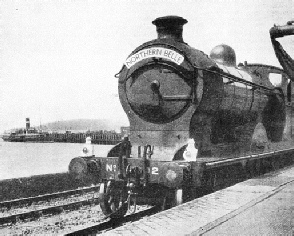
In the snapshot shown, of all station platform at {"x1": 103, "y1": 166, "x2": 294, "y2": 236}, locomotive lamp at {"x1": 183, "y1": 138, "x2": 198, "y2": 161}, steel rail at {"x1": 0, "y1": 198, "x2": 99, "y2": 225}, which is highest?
locomotive lamp at {"x1": 183, "y1": 138, "x2": 198, "y2": 161}

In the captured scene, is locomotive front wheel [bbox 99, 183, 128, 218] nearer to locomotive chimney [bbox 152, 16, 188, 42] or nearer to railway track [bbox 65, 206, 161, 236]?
railway track [bbox 65, 206, 161, 236]

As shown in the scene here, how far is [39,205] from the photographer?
8.46 meters

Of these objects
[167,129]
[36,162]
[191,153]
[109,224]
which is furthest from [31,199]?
[36,162]

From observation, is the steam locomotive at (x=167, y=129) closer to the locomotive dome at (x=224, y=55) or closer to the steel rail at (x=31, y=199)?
the locomotive dome at (x=224, y=55)

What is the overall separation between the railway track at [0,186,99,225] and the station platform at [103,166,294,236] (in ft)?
10.9

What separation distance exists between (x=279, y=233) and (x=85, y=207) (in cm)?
521

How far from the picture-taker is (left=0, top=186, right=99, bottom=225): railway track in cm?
702

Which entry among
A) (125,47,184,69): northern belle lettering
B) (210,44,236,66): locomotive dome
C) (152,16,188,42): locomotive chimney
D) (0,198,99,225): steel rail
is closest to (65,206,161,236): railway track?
(0,198,99,225): steel rail

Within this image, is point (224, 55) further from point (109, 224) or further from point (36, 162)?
point (36, 162)

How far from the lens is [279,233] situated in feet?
12.5

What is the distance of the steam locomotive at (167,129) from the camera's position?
6.61 meters

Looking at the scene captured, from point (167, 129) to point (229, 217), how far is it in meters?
3.07

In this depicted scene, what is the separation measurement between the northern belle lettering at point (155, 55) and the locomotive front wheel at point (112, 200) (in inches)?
94.6

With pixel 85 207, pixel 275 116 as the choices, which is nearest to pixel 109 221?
pixel 85 207
